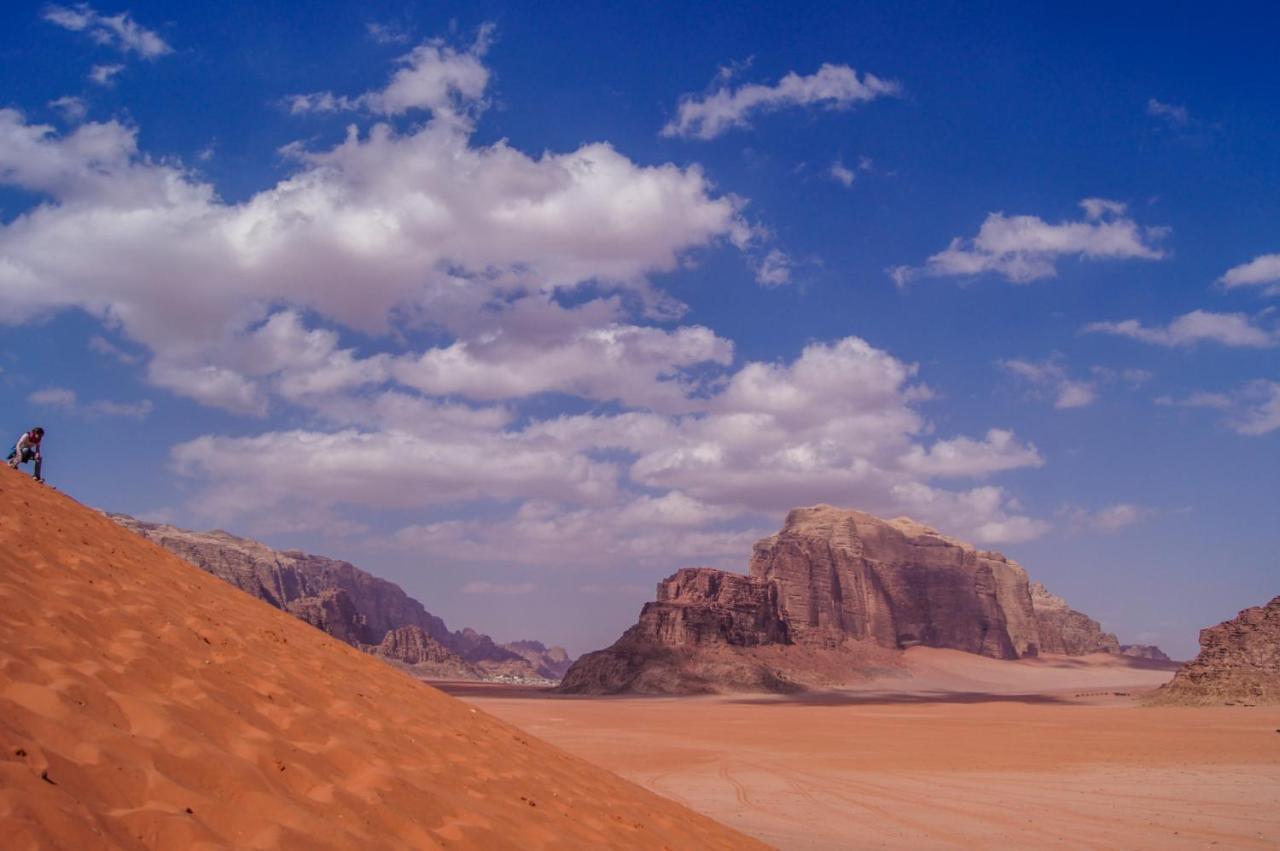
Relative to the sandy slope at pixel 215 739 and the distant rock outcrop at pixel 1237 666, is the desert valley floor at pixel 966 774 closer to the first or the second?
the distant rock outcrop at pixel 1237 666

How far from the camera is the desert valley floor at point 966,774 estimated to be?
46.6ft

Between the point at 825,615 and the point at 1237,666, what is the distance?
94.7 metres

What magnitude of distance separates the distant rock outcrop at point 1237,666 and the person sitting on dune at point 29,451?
52.3m

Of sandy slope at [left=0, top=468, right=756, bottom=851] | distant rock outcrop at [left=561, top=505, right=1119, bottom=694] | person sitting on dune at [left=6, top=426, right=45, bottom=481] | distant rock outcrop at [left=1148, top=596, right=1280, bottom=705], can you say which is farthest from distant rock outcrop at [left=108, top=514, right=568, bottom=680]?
sandy slope at [left=0, top=468, right=756, bottom=851]

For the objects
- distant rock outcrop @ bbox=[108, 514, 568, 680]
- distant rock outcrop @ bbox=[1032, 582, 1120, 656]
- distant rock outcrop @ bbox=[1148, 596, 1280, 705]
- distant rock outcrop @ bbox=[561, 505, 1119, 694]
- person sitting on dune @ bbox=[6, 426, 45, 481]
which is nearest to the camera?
person sitting on dune @ bbox=[6, 426, 45, 481]

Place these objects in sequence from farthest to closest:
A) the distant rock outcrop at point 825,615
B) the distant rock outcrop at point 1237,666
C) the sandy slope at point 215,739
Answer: the distant rock outcrop at point 825,615, the distant rock outcrop at point 1237,666, the sandy slope at point 215,739

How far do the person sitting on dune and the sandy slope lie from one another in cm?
486

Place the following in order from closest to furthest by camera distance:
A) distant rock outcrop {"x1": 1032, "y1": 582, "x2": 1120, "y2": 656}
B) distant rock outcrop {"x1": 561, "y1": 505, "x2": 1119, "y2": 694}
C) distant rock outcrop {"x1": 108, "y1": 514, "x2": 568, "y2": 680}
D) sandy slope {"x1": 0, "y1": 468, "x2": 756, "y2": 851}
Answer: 1. sandy slope {"x1": 0, "y1": 468, "x2": 756, "y2": 851}
2. distant rock outcrop {"x1": 561, "y1": 505, "x2": 1119, "y2": 694}
3. distant rock outcrop {"x1": 108, "y1": 514, "x2": 568, "y2": 680}
4. distant rock outcrop {"x1": 1032, "y1": 582, "x2": 1120, "y2": 656}

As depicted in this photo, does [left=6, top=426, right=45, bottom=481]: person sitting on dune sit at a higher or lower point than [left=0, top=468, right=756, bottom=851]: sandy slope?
higher

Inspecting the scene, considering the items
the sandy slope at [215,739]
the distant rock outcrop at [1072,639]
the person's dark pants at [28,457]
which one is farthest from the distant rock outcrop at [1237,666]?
the distant rock outcrop at [1072,639]

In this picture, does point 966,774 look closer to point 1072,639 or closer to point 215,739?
point 215,739

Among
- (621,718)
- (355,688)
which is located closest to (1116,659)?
(621,718)

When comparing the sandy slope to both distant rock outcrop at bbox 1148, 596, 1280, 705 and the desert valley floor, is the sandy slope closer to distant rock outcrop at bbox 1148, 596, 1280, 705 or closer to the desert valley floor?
the desert valley floor

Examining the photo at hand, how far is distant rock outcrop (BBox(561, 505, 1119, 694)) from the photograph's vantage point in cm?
9869
